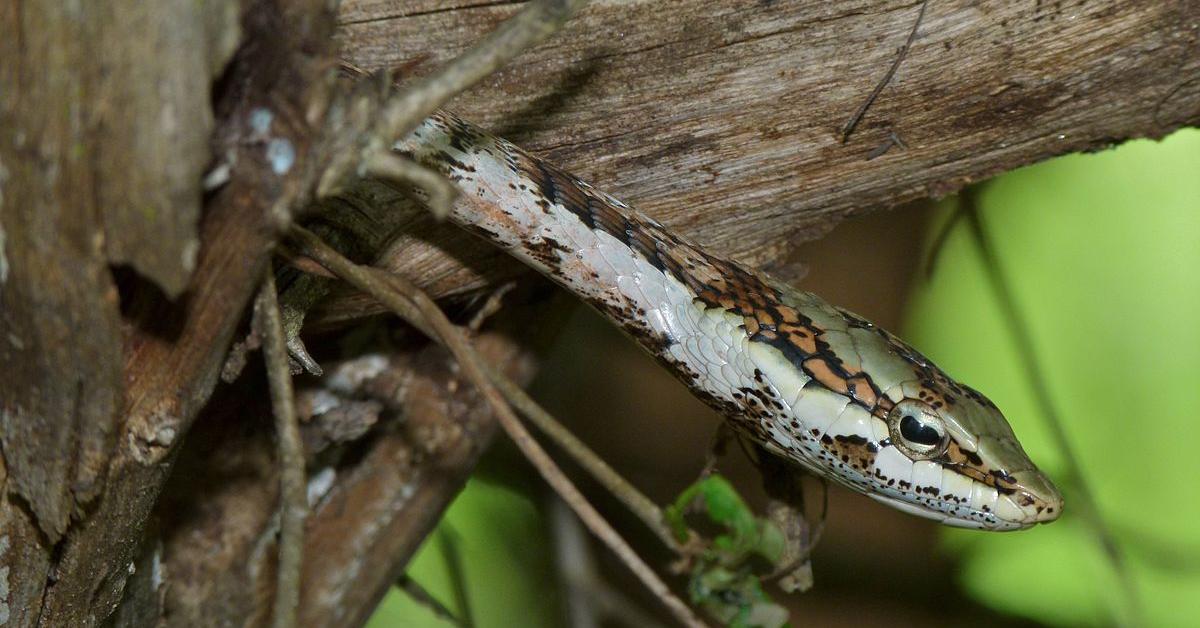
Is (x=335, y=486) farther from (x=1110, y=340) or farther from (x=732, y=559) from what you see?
(x=1110, y=340)

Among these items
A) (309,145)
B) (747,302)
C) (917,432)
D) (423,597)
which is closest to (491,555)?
(423,597)

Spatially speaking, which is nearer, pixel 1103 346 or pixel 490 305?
pixel 490 305

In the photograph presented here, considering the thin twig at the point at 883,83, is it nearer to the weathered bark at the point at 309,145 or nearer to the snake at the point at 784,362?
the weathered bark at the point at 309,145

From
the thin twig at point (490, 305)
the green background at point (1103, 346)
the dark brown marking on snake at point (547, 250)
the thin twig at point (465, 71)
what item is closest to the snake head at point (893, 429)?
the dark brown marking on snake at point (547, 250)

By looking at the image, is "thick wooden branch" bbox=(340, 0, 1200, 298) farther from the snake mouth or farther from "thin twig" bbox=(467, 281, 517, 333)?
the snake mouth

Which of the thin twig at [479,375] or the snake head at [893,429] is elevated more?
the snake head at [893,429]

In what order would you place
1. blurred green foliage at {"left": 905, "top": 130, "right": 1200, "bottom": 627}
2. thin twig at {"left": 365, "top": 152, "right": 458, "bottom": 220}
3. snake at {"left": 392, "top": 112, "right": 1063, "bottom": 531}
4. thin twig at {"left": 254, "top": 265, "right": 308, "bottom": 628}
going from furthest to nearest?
1. blurred green foliage at {"left": 905, "top": 130, "right": 1200, "bottom": 627}
2. snake at {"left": 392, "top": 112, "right": 1063, "bottom": 531}
3. thin twig at {"left": 254, "top": 265, "right": 308, "bottom": 628}
4. thin twig at {"left": 365, "top": 152, "right": 458, "bottom": 220}

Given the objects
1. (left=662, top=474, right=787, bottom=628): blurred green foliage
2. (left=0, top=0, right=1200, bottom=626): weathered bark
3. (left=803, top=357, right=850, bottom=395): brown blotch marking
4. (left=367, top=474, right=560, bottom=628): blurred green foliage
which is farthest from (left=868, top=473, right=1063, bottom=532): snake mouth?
(left=367, top=474, right=560, bottom=628): blurred green foliage
